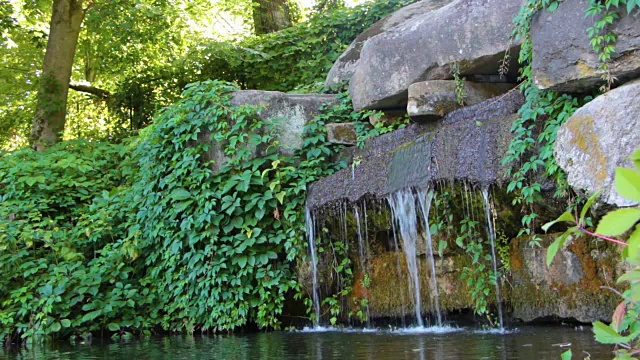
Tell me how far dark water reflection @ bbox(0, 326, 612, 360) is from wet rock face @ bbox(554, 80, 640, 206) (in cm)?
123

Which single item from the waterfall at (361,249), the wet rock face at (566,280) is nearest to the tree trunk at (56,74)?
the waterfall at (361,249)

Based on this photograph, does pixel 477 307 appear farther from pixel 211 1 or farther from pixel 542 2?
pixel 211 1

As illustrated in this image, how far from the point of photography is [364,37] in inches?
386

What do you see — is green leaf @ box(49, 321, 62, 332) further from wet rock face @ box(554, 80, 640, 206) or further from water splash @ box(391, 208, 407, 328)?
wet rock face @ box(554, 80, 640, 206)

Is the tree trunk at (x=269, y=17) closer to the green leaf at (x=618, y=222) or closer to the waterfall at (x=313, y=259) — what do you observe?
the waterfall at (x=313, y=259)

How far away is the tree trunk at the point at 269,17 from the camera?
551 inches

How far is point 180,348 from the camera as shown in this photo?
662 cm

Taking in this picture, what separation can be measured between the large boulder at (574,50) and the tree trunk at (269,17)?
8703 millimetres

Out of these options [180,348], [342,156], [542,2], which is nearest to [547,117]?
[542,2]

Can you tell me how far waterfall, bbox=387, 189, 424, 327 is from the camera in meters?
6.85

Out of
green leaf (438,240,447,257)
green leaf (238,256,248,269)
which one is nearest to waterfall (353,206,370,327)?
green leaf (438,240,447,257)

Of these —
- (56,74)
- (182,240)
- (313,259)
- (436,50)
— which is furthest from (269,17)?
(313,259)

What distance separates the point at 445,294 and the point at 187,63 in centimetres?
802

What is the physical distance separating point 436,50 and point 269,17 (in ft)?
24.3
